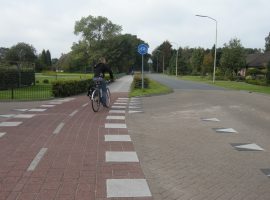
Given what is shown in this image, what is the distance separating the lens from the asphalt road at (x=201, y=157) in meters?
5.14

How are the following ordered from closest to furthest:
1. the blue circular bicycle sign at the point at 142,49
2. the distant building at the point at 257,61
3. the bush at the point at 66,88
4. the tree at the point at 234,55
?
the bush at the point at 66,88 < the blue circular bicycle sign at the point at 142,49 < the tree at the point at 234,55 < the distant building at the point at 257,61

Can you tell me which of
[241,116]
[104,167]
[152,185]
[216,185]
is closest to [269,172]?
[216,185]

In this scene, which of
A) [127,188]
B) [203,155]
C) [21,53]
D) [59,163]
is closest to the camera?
[127,188]

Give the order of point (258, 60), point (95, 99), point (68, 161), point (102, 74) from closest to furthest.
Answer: point (68, 161)
point (95, 99)
point (102, 74)
point (258, 60)

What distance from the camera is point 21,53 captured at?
104 metres

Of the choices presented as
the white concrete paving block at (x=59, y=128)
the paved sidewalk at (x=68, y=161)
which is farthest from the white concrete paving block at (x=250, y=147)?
the white concrete paving block at (x=59, y=128)

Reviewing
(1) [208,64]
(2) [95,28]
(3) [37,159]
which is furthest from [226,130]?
(2) [95,28]

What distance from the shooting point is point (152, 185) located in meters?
5.28

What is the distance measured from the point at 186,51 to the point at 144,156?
374 ft

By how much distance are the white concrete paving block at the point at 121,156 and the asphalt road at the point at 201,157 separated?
149 mm

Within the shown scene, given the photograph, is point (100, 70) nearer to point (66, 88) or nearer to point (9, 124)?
point (9, 124)

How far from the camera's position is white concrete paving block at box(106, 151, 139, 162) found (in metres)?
6.59

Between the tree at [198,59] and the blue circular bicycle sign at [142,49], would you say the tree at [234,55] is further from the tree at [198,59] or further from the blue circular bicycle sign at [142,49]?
the blue circular bicycle sign at [142,49]

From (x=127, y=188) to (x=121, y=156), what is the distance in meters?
1.73
